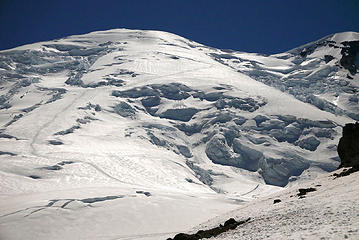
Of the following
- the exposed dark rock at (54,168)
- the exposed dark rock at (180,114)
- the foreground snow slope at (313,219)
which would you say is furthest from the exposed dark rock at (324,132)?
the foreground snow slope at (313,219)

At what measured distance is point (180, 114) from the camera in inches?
6658

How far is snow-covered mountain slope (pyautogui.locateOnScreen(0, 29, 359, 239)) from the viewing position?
67.2 m

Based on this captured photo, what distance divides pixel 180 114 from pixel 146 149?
4709 cm

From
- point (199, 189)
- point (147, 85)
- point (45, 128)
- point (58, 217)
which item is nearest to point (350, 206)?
point (58, 217)

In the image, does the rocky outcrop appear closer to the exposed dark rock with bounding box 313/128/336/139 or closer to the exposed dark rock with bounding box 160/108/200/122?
the exposed dark rock with bounding box 313/128/336/139

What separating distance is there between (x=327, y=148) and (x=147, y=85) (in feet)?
267

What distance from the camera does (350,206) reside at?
20.0 metres

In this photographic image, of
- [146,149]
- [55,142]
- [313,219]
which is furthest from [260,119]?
[313,219]

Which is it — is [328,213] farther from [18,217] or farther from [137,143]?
[137,143]

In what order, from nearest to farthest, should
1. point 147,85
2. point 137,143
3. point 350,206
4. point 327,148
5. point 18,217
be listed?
point 350,206
point 18,217
point 137,143
point 327,148
point 147,85

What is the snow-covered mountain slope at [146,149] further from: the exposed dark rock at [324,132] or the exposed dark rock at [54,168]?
the exposed dark rock at [324,132]

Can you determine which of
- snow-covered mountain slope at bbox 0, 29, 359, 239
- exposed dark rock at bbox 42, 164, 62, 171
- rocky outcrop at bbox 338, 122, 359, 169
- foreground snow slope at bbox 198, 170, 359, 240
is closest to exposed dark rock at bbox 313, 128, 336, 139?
snow-covered mountain slope at bbox 0, 29, 359, 239

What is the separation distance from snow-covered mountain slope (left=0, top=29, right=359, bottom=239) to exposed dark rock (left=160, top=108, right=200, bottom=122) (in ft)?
1.34

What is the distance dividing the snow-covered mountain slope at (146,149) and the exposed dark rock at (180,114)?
0.41 m
